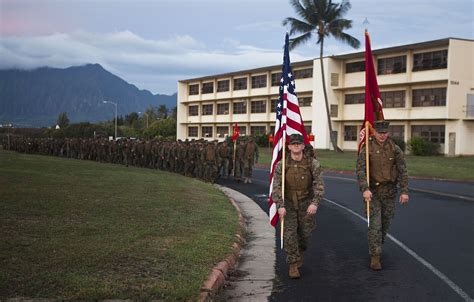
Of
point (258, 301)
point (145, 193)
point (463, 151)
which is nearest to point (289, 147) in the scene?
point (258, 301)

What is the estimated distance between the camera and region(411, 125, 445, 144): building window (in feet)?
141

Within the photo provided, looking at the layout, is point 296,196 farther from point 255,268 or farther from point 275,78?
point 275,78

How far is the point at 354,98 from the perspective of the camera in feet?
166

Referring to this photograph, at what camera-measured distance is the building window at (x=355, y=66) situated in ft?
164

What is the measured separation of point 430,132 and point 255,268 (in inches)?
1563

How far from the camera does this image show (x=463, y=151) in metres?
41.9

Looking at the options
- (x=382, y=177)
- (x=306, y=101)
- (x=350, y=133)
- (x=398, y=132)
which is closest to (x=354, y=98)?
(x=350, y=133)

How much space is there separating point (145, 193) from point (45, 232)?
605 cm

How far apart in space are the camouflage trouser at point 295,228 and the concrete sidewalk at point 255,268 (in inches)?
18.2

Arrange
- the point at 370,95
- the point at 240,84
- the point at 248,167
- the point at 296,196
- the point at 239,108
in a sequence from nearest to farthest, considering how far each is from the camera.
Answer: the point at 296,196, the point at 370,95, the point at 248,167, the point at 240,84, the point at 239,108

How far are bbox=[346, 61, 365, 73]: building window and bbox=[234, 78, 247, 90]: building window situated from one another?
55.5 ft

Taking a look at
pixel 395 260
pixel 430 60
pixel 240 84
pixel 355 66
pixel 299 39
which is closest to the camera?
pixel 395 260

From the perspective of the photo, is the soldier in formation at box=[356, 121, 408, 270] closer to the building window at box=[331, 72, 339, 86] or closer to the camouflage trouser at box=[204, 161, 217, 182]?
the camouflage trouser at box=[204, 161, 217, 182]

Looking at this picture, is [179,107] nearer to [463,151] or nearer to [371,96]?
[463,151]
